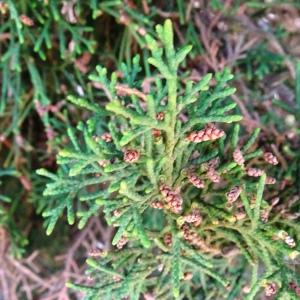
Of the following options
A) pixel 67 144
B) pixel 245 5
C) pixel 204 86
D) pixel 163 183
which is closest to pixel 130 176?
pixel 163 183

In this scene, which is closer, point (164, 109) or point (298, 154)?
point (164, 109)

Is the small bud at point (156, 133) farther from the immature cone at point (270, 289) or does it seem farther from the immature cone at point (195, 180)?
the immature cone at point (270, 289)

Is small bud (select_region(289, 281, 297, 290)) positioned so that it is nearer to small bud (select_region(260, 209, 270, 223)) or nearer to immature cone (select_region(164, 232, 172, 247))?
small bud (select_region(260, 209, 270, 223))

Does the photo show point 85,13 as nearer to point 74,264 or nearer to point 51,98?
point 51,98

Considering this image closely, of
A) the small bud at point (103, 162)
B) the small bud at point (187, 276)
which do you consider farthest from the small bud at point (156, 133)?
the small bud at point (187, 276)

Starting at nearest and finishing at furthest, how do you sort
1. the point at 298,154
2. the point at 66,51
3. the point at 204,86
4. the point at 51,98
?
the point at 204,86 → the point at 298,154 → the point at 66,51 → the point at 51,98

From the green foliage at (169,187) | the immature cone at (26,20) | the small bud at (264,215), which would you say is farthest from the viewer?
the immature cone at (26,20)

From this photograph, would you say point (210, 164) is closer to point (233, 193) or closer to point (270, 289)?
point (233, 193)
